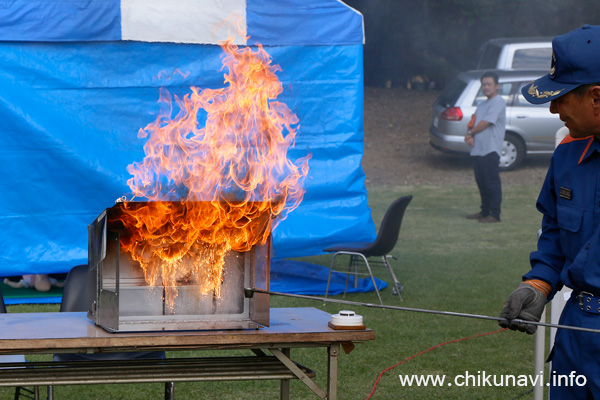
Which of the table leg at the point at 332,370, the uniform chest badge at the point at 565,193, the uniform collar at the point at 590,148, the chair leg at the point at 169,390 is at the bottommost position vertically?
the chair leg at the point at 169,390

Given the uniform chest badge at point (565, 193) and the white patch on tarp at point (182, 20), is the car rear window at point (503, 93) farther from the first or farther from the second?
the uniform chest badge at point (565, 193)

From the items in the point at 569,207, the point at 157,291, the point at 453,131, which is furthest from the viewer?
the point at 453,131

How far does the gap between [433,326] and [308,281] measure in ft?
5.77

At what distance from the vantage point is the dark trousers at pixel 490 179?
12.4 metres

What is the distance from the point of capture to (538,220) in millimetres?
13172

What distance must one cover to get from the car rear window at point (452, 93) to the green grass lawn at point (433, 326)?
4190mm

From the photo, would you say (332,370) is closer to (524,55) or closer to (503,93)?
(503,93)

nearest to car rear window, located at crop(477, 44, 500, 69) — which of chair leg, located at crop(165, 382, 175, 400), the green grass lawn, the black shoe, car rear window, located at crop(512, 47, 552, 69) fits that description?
car rear window, located at crop(512, 47, 552, 69)

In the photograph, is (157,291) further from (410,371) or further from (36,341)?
(410,371)

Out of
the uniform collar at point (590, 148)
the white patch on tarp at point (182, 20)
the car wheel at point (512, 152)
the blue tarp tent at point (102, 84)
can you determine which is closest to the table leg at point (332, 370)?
the uniform collar at point (590, 148)

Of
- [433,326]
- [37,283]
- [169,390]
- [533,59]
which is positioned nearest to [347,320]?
[169,390]

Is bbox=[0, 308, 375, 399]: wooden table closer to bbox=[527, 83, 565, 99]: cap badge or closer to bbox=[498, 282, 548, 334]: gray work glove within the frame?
bbox=[498, 282, 548, 334]: gray work glove

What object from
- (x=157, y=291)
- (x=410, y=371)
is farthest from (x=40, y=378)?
(x=410, y=371)

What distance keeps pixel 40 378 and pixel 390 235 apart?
4.79m
